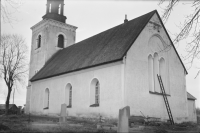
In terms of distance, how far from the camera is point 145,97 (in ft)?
60.8

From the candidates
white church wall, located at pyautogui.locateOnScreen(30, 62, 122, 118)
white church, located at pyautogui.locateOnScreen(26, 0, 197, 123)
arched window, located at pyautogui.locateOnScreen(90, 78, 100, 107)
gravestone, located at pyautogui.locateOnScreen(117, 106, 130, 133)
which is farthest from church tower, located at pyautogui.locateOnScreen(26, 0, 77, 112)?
gravestone, located at pyautogui.locateOnScreen(117, 106, 130, 133)

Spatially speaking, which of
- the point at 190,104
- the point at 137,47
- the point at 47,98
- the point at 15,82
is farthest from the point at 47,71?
the point at 190,104

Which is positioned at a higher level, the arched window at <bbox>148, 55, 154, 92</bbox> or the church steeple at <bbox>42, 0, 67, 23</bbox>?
the church steeple at <bbox>42, 0, 67, 23</bbox>

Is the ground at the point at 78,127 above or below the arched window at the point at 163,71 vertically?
below

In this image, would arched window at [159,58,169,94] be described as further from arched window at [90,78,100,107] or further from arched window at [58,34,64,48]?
arched window at [58,34,64,48]

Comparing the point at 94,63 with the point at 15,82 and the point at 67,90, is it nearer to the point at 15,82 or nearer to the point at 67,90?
the point at 67,90

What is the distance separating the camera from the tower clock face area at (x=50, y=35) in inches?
1289

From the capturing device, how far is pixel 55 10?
34.8 metres

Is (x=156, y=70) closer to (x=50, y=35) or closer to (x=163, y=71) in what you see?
(x=163, y=71)

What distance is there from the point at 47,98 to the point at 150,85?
12.3m

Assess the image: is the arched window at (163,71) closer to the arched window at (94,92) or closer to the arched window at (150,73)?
the arched window at (150,73)

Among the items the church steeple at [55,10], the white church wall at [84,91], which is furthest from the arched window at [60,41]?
the white church wall at [84,91]

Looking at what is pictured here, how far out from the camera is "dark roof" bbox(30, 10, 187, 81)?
1917 cm

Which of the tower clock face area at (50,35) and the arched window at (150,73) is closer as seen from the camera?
the arched window at (150,73)
